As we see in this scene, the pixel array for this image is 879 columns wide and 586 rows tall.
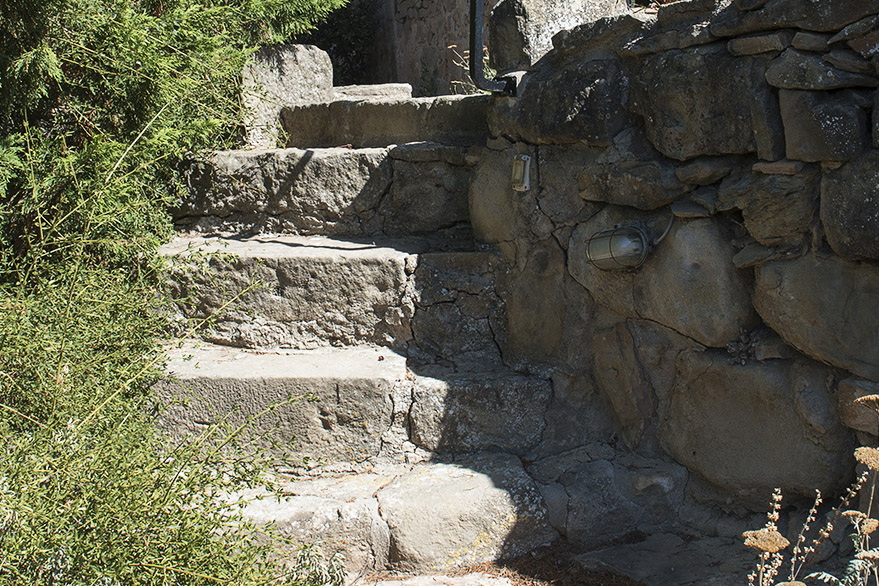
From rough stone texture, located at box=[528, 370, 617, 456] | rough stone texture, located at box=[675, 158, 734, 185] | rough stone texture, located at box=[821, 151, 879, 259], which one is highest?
rough stone texture, located at box=[675, 158, 734, 185]

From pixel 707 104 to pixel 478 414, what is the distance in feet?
4.51

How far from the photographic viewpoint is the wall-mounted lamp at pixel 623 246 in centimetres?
277

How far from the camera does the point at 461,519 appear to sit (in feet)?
9.21

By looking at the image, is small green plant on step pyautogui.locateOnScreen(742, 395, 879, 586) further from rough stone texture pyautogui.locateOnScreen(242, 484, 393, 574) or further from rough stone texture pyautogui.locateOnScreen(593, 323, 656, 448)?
rough stone texture pyautogui.locateOnScreen(242, 484, 393, 574)

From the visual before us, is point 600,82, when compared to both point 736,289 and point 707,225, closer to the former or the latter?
point 707,225

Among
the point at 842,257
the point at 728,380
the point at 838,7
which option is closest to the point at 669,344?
the point at 728,380

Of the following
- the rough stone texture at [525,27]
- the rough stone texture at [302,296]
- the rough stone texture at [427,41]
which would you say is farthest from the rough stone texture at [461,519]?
the rough stone texture at [427,41]

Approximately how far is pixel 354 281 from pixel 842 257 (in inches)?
69.7

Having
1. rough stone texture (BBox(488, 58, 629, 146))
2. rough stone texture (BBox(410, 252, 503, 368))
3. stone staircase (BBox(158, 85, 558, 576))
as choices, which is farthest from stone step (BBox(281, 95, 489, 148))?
rough stone texture (BBox(410, 252, 503, 368))

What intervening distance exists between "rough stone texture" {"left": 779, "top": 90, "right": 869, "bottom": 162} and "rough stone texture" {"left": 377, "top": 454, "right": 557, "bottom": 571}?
143cm

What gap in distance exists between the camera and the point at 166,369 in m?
3.08

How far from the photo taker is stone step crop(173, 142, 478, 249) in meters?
3.59

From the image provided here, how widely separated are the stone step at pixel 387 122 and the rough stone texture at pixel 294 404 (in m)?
1.21

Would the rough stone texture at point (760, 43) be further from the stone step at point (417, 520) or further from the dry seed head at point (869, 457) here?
the stone step at point (417, 520)
